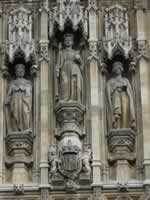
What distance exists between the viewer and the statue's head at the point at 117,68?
59.5 feet

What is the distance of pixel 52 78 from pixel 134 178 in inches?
102

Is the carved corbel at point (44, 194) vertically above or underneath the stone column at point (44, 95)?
underneath

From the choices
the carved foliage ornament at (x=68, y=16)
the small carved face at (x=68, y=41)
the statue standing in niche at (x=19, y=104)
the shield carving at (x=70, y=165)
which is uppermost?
the carved foliage ornament at (x=68, y=16)

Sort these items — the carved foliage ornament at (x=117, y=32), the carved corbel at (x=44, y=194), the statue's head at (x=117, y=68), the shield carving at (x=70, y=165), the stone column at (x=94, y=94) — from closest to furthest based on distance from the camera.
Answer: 1. the carved corbel at (x=44, y=194)
2. the shield carving at (x=70, y=165)
3. the stone column at (x=94, y=94)
4. the statue's head at (x=117, y=68)
5. the carved foliage ornament at (x=117, y=32)

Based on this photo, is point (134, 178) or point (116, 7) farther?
point (116, 7)

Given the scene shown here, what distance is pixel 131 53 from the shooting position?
60.0ft

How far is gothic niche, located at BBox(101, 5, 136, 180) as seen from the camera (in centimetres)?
1738

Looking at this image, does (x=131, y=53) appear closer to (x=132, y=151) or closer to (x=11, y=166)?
(x=132, y=151)

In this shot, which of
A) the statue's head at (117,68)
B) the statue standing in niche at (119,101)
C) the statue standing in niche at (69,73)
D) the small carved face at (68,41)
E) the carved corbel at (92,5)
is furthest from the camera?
the carved corbel at (92,5)

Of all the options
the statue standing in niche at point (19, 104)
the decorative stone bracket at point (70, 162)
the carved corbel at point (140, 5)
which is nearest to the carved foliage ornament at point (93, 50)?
the carved corbel at point (140, 5)

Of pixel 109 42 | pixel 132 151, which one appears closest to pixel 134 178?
pixel 132 151

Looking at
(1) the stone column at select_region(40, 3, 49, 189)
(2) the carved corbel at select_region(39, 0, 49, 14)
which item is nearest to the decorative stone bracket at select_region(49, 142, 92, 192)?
(1) the stone column at select_region(40, 3, 49, 189)

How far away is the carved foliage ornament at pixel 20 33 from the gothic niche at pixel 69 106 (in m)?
0.47

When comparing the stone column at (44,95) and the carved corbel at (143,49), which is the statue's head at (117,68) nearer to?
the carved corbel at (143,49)
